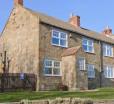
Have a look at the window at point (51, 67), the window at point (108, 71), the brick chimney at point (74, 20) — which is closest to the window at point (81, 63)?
the window at point (51, 67)

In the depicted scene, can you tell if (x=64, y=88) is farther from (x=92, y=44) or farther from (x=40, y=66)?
(x=92, y=44)

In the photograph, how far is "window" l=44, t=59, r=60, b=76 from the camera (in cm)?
3375

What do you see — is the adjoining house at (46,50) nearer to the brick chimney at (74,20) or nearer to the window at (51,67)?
the window at (51,67)

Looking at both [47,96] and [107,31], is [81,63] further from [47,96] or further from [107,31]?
[107,31]

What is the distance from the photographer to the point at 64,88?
33.5 meters

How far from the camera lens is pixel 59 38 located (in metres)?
35.8

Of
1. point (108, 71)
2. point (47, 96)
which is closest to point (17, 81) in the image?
point (47, 96)

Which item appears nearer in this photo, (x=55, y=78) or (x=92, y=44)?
(x=55, y=78)

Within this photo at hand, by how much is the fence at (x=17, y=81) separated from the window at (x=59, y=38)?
5.18m

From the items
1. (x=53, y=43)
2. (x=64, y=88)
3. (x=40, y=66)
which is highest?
(x=53, y=43)

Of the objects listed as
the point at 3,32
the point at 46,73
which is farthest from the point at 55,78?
the point at 3,32

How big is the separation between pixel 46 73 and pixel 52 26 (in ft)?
17.9

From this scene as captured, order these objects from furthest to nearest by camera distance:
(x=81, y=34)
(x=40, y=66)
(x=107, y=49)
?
(x=107, y=49), (x=81, y=34), (x=40, y=66)

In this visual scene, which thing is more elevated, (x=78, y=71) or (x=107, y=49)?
(x=107, y=49)
